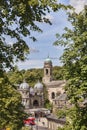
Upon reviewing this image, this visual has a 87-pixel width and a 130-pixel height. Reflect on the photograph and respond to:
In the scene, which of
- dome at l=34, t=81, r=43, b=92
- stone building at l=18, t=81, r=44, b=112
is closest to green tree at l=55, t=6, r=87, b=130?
stone building at l=18, t=81, r=44, b=112

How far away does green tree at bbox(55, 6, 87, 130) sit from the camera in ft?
102

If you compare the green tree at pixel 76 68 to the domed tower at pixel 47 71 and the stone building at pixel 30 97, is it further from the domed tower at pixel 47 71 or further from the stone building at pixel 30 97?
the domed tower at pixel 47 71

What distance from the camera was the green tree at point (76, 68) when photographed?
102 feet

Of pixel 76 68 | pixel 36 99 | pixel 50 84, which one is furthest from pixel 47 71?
pixel 76 68

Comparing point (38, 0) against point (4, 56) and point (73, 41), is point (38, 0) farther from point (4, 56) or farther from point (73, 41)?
point (73, 41)

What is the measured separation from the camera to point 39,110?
15012 centimetres

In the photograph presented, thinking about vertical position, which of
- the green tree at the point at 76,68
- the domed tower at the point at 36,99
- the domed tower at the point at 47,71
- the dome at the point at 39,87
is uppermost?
the domed tower at the point at 47,71

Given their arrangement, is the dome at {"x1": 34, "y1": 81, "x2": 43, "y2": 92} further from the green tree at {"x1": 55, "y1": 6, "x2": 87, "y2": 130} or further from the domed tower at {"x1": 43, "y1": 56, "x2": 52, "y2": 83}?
the green tree at {"x1": 55, "y1": 6, "x2": 87, "y2": 130}

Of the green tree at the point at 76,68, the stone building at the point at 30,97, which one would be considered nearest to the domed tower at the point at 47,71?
the stone building at the point at 30,97

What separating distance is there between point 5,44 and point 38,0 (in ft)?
7.99

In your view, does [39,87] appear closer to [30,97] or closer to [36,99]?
[36,99]

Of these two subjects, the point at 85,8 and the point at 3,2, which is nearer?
the point at 3,2

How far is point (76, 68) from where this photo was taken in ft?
105

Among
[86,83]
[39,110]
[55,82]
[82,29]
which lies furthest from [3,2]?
[55,82]
